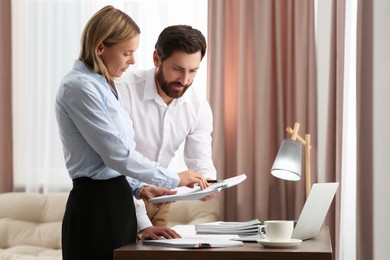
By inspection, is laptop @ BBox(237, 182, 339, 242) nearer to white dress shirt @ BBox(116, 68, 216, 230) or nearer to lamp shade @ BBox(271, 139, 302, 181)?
white dress shirt @ BBox(116, 68, 216, 230)

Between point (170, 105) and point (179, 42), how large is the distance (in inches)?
13.3

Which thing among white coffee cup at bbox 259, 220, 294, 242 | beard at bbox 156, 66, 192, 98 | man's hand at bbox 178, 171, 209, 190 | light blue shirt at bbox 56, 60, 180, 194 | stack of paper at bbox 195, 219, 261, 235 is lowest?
stack of paper at bbox 195, 219, 261, 235

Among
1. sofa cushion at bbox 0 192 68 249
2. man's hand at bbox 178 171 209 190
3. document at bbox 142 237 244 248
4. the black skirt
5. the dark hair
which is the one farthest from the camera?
sofa cushion at bbox 0 192 68 249

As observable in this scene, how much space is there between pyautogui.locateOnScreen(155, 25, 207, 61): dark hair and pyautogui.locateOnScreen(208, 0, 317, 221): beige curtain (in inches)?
93.8

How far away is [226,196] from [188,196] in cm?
304

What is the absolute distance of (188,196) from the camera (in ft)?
7.22

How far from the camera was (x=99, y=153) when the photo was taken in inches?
82.0

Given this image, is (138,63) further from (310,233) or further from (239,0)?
(310,233)

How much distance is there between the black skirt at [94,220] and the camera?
2.06m

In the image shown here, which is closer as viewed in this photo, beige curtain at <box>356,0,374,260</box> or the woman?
the woman

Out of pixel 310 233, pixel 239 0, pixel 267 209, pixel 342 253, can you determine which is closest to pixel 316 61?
pixel 239 0

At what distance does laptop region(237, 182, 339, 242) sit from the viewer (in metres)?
2.19

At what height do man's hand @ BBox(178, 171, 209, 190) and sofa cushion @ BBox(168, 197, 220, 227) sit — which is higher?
man's hand @ BBox(178, 171, 209, 190)

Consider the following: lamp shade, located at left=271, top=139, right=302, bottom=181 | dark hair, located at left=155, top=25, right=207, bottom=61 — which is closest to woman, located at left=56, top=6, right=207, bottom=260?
dark hair, located at left=155, top=25, right=207, bottom=61
